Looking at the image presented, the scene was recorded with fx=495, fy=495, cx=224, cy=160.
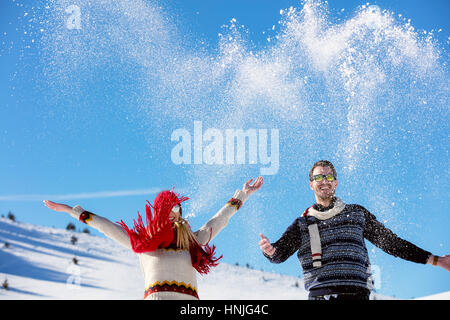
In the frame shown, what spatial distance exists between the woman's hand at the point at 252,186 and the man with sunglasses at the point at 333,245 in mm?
832

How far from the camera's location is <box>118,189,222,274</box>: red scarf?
4520 mm

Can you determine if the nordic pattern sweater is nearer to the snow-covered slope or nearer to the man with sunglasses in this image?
the man with sunglasses

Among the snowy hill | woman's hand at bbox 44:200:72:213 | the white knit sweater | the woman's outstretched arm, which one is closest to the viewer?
the white knit sweater

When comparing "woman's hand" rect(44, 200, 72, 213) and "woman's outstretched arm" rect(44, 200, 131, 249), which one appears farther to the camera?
"woman's hand" rect(44, 200, 72, 213)

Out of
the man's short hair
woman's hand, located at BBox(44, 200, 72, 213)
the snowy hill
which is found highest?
the snowy hill

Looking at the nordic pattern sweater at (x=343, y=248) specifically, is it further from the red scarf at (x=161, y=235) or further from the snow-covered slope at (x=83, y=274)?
the snow-covered slope at (x=83, y=274)

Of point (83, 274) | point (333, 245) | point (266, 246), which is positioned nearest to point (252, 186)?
A: point (266, 246)

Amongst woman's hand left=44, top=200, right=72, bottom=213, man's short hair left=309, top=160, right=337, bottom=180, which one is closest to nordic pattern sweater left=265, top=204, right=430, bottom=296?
man's short hair left=309, top=160, right=337, bottom=180

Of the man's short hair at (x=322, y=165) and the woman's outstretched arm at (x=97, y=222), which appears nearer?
the woman's outstretched arm at (x=97, y=222)

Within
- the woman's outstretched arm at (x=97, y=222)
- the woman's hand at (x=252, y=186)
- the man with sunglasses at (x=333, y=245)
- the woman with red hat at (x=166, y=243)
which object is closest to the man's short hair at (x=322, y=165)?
the man with sunglasses at (x=333, y=245)

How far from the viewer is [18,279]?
17.1 meters

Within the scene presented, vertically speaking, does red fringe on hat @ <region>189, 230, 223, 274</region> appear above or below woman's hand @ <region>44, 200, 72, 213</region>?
below

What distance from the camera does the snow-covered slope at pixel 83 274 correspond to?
1645cm
